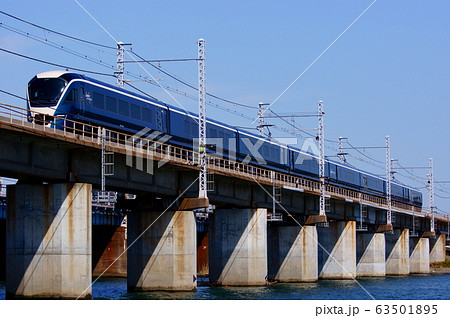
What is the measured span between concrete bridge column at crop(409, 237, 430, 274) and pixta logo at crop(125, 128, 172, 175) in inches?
2848

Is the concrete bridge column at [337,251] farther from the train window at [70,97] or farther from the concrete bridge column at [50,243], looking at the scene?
the concrete bridge column at [50,243]

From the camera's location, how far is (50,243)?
4619 centimetres

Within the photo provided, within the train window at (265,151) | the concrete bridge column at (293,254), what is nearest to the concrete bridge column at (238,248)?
the concrete bridge column at (293,254)

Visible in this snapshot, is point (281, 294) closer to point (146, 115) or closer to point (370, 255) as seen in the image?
point (146, 115)

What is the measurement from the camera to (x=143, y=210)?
62094mm

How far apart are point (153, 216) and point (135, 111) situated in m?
8.18

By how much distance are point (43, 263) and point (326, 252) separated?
52.6 metres

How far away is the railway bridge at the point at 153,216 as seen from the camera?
151ft

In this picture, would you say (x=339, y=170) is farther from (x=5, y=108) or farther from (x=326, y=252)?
(x=5, y=108)

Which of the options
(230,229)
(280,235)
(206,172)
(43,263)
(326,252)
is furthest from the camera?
(326,252)

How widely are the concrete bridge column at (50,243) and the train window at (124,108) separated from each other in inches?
429

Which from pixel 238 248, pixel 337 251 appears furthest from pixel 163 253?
pixel 337 251

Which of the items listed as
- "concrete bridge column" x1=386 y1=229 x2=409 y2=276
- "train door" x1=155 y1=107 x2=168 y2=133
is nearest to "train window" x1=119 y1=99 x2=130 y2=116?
"train door" x1=155 y1=107 x2=168 y2=133
